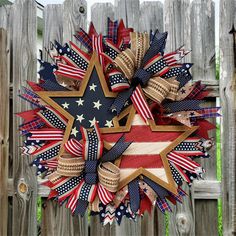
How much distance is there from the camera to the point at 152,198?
1.05 meters

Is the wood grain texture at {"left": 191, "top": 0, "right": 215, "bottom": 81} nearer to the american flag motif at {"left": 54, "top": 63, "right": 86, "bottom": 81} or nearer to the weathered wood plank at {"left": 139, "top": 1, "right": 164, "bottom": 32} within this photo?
the weathered wood plank at {"left": 139, "top": 1, "right": 164, "bottom": 32}

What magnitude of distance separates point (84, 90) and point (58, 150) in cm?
18

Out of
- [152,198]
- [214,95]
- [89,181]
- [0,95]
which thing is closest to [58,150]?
[89,181]

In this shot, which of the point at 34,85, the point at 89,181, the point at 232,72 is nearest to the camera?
the point at 89,181

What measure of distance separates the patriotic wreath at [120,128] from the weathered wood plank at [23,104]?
0.57m

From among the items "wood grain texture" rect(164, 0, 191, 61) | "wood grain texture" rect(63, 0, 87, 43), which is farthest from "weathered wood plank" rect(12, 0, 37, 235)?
"wood grain texture" rect(164, 0, 191, 61)

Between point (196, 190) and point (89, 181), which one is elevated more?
point (89, 181)

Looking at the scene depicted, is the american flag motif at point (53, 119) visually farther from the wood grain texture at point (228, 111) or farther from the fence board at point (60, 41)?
the wood grain texture at point (228, 111)

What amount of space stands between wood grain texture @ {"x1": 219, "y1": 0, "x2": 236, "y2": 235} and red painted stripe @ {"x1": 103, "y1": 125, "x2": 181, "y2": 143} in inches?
22.4

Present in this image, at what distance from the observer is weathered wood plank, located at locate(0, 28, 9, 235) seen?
1.62m

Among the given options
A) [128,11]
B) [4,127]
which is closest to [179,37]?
[128,11]

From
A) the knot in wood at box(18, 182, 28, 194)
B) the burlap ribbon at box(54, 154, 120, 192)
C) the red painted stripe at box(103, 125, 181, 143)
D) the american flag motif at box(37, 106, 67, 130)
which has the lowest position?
the knot in wood at box(18, 182, 28, 194)

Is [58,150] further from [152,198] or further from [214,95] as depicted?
[214,95]

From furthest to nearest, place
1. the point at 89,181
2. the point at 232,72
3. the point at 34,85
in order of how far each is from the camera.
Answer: the point at 232,72, the point at 34,85, the point at 89,181
